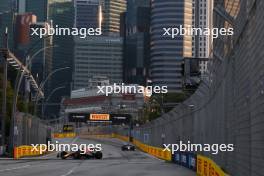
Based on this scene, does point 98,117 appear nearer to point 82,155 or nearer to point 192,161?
point 82,155

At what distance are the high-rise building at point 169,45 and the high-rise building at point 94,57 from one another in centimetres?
1157

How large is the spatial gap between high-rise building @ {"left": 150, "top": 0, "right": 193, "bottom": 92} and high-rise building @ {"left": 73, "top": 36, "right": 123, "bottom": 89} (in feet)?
38.0

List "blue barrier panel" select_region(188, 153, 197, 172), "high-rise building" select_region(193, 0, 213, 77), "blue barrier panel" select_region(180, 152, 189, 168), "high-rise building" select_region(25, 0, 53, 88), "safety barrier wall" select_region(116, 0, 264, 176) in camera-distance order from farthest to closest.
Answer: "high-rise building" select_region(25, 0, 53, 88), "high-rise building" select_region(193, 0, 213, 77), "blue barrier panel" select_region(180, 152, 189, 168), "blue barrier panel" select_region(188, 153, 197, 172), "safety barrier wall" select_region(116, 0, 264, 176)

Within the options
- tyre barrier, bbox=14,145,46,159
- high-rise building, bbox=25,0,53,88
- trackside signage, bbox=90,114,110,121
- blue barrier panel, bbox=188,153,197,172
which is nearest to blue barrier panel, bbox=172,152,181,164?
blue barrier panel, bbox=188,153,197,172

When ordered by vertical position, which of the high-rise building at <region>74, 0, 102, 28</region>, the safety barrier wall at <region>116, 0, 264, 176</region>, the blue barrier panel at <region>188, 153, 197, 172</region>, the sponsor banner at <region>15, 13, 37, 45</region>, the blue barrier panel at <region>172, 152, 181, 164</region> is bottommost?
the blue barrier panel at <region>172, 152, 181, 164</region>

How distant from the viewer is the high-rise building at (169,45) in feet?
370

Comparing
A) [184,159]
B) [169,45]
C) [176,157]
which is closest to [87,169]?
[184,159]

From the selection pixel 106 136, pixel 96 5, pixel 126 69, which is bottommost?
pixel 106 136

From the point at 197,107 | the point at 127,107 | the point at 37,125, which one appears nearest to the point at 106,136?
the point at 127,107

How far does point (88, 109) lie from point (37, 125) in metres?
87.5

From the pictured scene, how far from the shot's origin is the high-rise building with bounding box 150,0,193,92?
370 ft

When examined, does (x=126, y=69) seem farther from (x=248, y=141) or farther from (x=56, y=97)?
(x=248, y=141)

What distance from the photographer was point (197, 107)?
29609mm

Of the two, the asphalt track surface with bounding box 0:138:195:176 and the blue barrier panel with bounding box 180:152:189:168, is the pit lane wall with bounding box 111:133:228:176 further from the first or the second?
the asphalt track surface with bounding box 0:138:195:176
